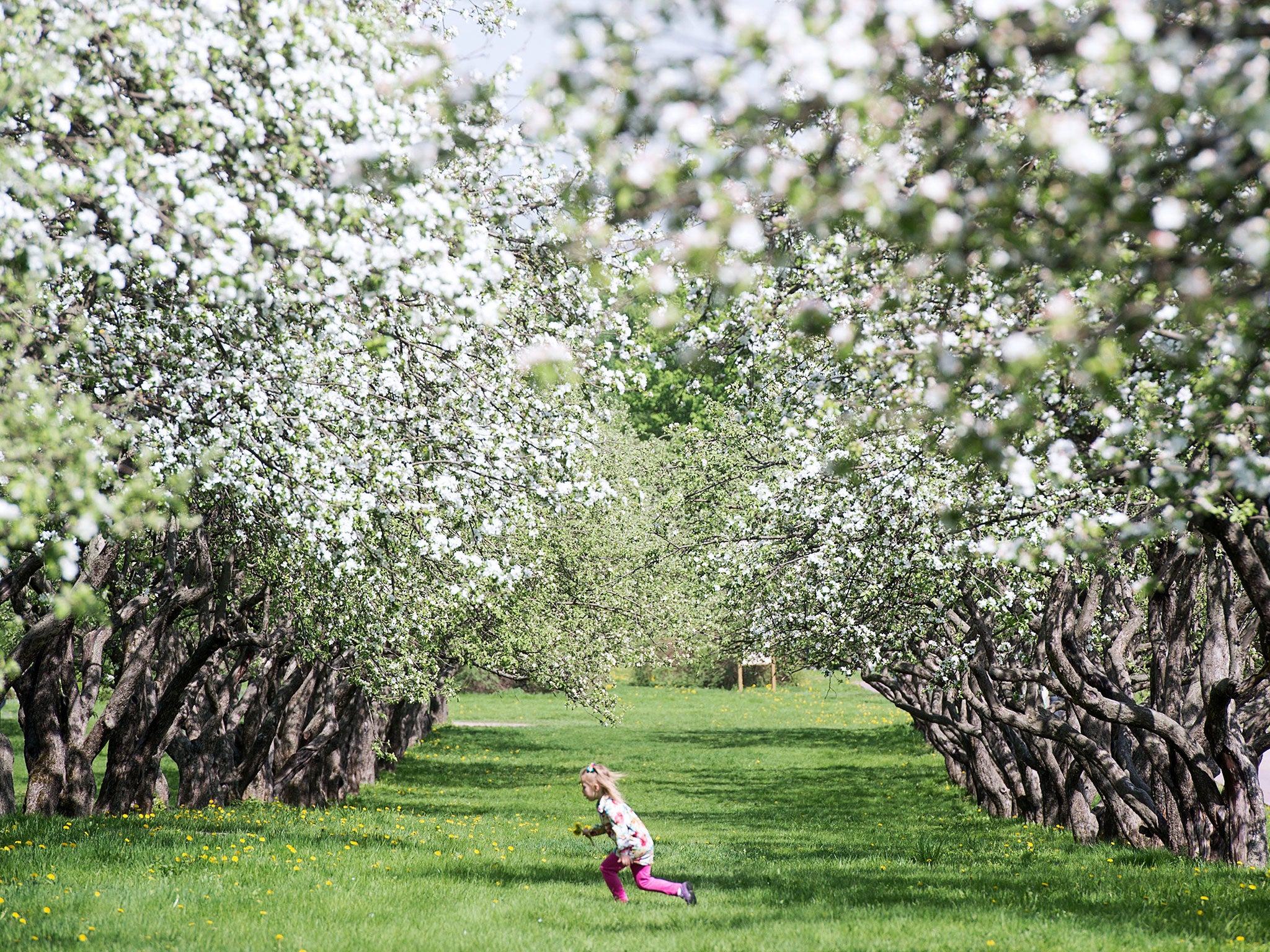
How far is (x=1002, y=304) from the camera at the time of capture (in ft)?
25.1

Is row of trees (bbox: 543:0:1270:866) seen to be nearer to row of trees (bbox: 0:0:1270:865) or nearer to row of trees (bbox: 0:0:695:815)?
row of trees (bbox: 0:0:1270:865)

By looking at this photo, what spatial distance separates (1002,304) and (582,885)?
8.76 meters

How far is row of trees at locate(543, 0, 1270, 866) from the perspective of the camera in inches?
191

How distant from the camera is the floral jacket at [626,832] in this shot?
1240cm

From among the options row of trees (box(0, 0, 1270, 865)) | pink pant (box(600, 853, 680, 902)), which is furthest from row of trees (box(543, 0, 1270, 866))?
pink pant (box(600, 853, 680, 902))

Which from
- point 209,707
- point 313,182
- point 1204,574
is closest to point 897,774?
point 1204,574

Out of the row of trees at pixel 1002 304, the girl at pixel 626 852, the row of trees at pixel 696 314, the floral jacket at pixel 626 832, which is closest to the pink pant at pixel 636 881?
the girl at pixel 626 852

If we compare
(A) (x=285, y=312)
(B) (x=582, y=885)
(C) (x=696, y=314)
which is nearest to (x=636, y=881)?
(B) (x=582, y=885)

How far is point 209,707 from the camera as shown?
842 inches

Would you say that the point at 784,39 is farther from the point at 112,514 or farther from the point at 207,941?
the point at 207,941

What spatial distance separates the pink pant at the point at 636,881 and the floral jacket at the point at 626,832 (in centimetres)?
10

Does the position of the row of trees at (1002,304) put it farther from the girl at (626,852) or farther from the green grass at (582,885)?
the girl at (626,852)

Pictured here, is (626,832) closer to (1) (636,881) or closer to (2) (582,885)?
(1) (636,881)

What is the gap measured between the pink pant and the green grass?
0.51ft
